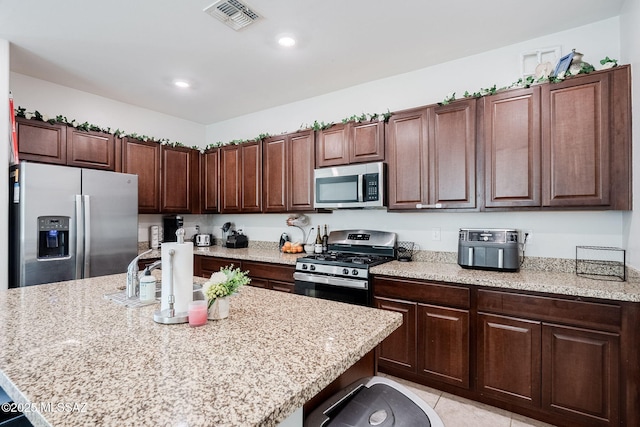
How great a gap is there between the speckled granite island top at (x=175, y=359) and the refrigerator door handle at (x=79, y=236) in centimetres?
145

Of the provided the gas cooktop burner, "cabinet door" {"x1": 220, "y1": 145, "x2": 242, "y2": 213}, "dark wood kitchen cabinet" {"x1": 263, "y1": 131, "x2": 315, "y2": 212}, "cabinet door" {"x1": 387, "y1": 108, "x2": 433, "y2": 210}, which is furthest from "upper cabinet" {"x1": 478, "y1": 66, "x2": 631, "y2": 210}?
"cabinet door" {"x1": 220, "y1": 145, "x2": 242, "y2": 213}

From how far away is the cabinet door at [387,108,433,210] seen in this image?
272 centimetres

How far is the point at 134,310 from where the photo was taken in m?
1.46

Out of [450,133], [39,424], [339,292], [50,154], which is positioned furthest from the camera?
[50,154]

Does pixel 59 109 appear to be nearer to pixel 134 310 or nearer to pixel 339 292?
pixel 134 310

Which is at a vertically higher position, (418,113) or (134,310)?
(418,113)

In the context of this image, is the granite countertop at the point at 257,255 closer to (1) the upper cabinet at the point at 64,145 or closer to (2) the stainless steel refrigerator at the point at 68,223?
(2) the stainless steel refrigerator at the point at 68,223

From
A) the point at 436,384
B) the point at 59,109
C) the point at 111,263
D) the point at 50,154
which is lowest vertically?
the point at 436,384

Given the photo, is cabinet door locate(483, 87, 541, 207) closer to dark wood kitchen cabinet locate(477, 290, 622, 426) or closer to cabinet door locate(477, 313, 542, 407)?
dark wood kitchen cabinet locate(477, 290, 622, 426)

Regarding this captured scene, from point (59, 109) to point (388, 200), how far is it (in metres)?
3.55

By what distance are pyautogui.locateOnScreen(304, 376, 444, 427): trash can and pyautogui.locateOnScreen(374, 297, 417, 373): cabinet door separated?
4.48 feet

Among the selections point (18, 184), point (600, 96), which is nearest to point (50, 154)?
point (18, 184)

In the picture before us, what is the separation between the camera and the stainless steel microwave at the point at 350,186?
291cm

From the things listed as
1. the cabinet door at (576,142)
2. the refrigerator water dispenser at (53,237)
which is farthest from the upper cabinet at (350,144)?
the refrigerator water dispenser at (53,237)
